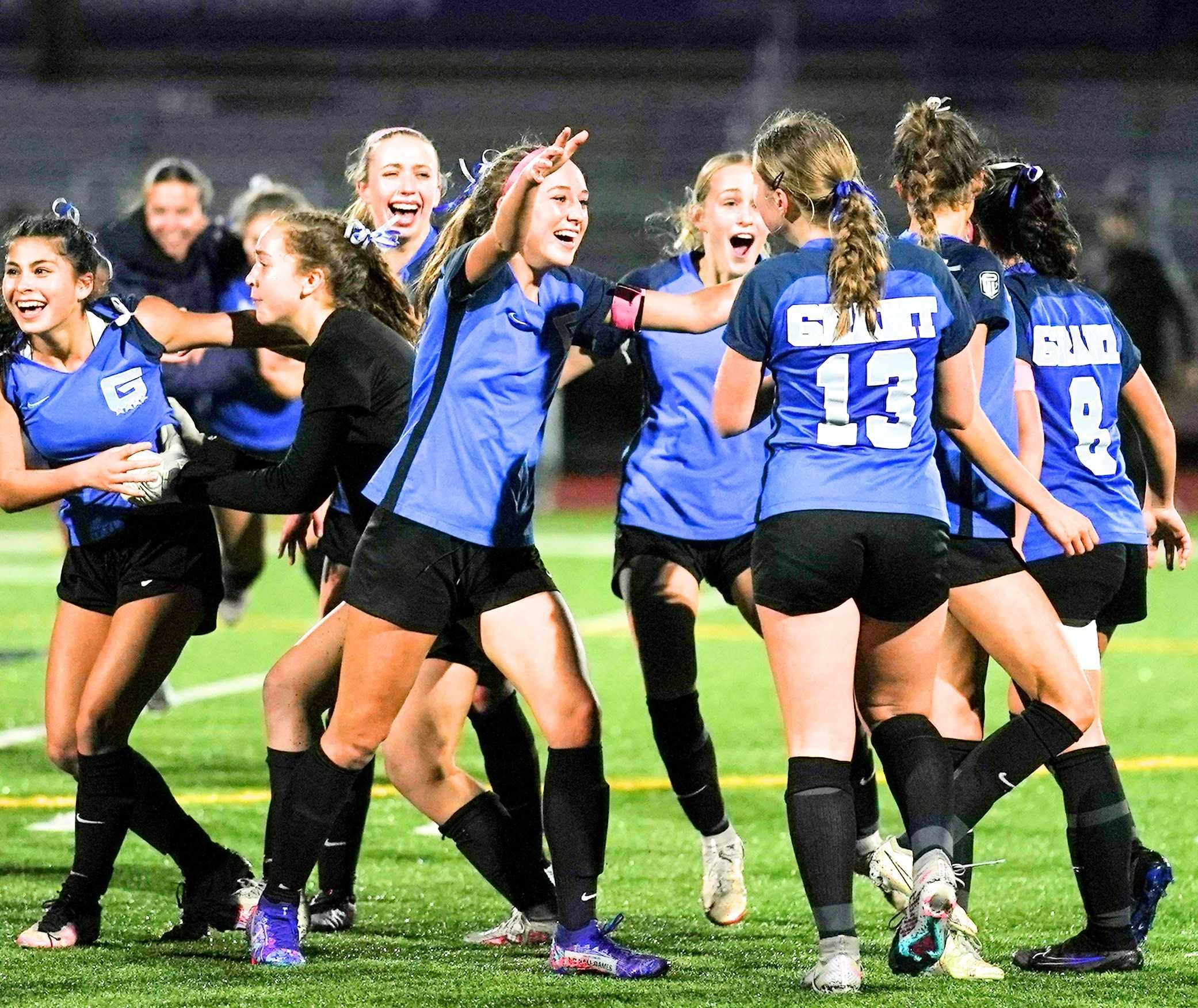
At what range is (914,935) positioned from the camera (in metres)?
3.99

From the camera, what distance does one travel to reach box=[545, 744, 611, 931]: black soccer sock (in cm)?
440

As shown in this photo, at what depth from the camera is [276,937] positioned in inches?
175

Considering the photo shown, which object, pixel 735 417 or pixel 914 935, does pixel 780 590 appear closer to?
pixel 735 417

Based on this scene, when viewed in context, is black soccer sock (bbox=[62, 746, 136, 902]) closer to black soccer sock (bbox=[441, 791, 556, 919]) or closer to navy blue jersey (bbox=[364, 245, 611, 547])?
black soccer sock (bbox=[441, 791, 556, 919])

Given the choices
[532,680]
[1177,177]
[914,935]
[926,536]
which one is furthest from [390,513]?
[1177,177]

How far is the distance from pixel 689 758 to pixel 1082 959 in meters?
1.28

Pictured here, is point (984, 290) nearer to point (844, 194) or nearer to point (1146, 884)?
point (844, 194)

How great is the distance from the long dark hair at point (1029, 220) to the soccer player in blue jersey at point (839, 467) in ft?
1.86

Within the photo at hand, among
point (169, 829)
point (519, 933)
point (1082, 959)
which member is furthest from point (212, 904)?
point (1082, 959)

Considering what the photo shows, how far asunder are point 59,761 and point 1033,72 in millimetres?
21635

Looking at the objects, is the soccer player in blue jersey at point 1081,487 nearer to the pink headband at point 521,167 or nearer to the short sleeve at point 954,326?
the short sleeve at point 954,326

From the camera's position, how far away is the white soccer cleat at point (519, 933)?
4793 mm

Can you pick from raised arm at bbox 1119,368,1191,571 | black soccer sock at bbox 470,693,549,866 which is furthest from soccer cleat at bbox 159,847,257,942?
raised arm at bbox 1119,368,1191,571

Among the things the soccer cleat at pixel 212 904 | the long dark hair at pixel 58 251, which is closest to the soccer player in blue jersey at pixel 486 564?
the soccer cleat at pixel 212 904
